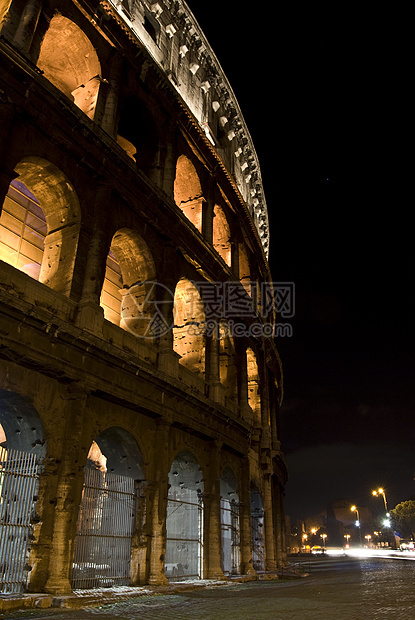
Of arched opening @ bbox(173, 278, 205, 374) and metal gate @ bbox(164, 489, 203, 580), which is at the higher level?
arched opening @ bbox(173, 278, 205, 374)

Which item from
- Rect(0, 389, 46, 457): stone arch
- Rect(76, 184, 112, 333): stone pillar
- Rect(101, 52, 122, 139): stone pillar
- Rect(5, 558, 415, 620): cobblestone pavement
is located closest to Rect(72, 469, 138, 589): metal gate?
Rect(5, 558, 415, 620): cobblestone pavement

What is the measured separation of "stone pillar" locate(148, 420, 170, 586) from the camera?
10.8m

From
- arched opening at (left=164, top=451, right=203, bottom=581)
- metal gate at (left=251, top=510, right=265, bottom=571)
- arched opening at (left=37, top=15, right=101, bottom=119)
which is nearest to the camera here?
arched opening at (left=37, top=15, right=101, bottom=119)

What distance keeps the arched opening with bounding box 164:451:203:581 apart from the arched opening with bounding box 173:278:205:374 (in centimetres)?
297

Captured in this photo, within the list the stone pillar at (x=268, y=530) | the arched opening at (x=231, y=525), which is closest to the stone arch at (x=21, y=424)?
the arched opening at (x=231, y=525)

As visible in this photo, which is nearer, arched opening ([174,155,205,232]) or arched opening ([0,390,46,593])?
arched opening ([0,390,46,593])

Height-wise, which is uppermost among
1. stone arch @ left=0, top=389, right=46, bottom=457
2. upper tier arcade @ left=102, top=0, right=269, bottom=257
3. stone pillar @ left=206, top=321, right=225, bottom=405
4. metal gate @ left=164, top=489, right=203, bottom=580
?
upper tier arcade @ left=102, top=0, right=269, bottom=257

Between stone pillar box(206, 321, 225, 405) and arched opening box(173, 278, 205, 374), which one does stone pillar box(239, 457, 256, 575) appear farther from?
arched opening box(173, 278, 205, 374)

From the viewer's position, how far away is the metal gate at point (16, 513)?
810cm

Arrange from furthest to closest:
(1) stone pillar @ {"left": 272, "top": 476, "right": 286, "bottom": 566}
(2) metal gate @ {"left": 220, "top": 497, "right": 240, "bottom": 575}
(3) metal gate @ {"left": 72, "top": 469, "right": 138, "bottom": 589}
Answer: (1) stone pillar @ {"left": 272, "top": 476, "right": 286, "bottom": 566} < (2) metal gate @ {"left": 220, "top": 497, "right": 240, "bottom": 575} < (3) metal gate @ {"left": 72, "top": 469, "right": 138, "bottom": 589}

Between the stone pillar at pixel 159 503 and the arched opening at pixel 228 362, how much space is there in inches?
235

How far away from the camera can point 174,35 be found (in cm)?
1878

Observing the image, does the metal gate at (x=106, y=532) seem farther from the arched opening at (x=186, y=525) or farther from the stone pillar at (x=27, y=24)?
the stone pillar at (x=27, y=24)

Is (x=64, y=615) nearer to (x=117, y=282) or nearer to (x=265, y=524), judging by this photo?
(x=117, y=282)
